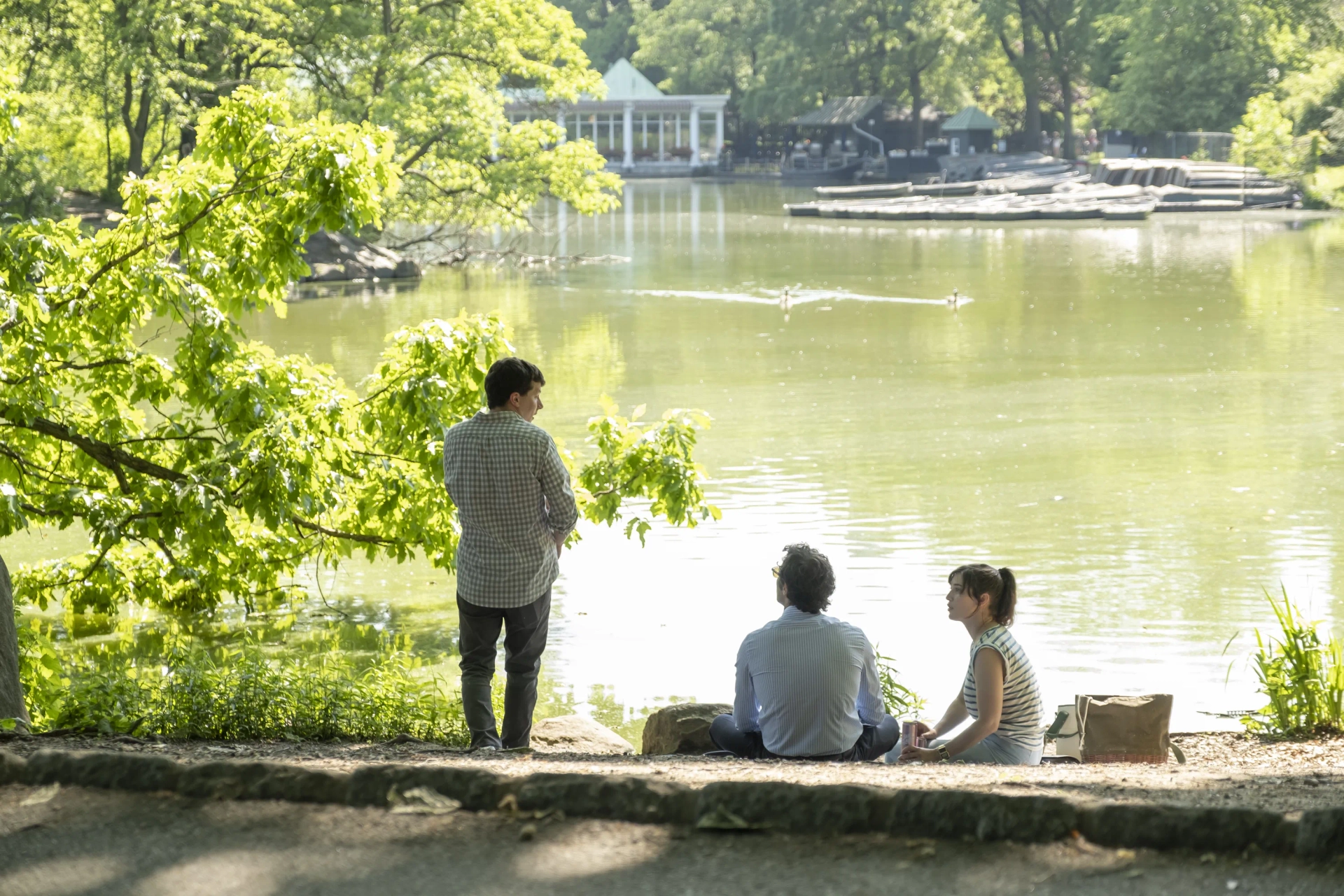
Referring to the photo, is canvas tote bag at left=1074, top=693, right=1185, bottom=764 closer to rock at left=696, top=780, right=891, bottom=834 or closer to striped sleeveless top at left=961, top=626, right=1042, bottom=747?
striped sleeveless top at left=961, top=626, right=1042, bottom=747

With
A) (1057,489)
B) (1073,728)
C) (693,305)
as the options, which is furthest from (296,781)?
(693,305)

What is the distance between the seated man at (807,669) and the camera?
5.35 metres

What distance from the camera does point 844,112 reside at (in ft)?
252

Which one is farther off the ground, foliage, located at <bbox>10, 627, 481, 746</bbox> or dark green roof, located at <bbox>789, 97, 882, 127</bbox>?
dark green roof, located at <bbox>789, 97, 882, 127</bbox>

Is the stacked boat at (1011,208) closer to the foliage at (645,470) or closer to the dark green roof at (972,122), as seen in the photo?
the dark green roof at (972,122)

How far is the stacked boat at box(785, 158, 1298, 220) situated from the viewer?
51250mm

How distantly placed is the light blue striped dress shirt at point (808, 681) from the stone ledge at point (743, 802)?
5.71 ft

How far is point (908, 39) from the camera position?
76.5 metres

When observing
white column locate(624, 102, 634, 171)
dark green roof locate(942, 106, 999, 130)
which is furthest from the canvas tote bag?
white column locate(624, 102, 634, 171)

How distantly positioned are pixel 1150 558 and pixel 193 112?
2479 centimetres

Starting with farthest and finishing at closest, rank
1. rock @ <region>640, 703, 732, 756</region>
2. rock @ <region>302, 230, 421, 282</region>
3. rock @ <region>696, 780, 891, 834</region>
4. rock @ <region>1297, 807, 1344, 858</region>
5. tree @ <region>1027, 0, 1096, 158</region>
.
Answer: tree @ <region>1027, 0, 1096, 158</region> → rock @ <region>302, 230, 421, 282</region> → rock @ <region>640, 703, 732, 756</region> → rock @ <region>696, 780, 891, 834</region> → rock @ <region>1297, 807, 1344, 858</region>

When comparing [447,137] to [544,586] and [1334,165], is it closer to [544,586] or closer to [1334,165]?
[544,586]

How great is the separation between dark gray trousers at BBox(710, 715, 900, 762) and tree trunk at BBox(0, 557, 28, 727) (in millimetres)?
2384

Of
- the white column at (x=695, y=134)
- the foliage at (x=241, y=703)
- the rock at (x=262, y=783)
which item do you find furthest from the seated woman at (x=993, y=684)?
the white column at (x=695, y=134)
